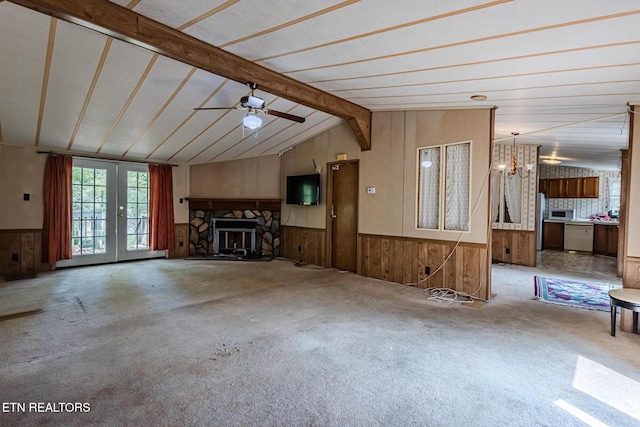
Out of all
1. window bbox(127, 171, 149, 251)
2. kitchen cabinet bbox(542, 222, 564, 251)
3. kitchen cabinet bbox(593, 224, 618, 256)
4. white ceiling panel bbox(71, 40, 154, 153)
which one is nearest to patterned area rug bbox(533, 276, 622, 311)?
kitchen cabinet bbox(593, 224, 618, 256)

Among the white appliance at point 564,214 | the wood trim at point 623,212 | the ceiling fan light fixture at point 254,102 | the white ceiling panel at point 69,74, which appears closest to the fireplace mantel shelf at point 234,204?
the white ceiling panel at point 69,74

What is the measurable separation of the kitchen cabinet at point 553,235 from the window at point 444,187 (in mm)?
6548

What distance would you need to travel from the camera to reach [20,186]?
5.37m

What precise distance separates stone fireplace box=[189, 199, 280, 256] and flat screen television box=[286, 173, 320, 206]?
2.26ft

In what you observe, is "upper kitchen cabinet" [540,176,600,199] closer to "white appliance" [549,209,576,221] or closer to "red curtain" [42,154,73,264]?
"white appliance" [549,209,576,221]

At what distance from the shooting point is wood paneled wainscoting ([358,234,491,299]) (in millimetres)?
4383

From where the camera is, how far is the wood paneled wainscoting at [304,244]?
6547 millimetres

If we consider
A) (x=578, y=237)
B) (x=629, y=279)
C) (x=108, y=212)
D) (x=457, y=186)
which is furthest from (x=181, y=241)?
(x=578, y=237)

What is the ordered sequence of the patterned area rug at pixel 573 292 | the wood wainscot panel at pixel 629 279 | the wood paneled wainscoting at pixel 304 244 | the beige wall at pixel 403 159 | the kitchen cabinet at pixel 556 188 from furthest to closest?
the kitchen cabinet at pixel 556 188, the wood paneled wainscoting at pixel 304 244, the beige wall at pixel 403 159, the patterned area rug at pixel 573 292, the wood wainscot panel at pixel 629 279

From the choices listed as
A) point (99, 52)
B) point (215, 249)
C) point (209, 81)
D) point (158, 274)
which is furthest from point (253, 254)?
point (99, 52)

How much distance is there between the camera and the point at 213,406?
6.54ft

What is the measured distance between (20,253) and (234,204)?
12.3ft

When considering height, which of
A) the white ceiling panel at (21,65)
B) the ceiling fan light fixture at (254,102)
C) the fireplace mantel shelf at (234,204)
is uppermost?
the white ceiling panel at (21,65)

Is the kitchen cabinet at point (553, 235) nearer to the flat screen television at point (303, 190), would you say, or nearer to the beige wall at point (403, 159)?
the beige wall at point (403, 159)
